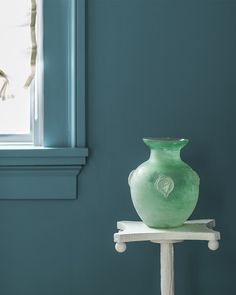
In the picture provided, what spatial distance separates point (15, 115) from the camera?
8.09ft

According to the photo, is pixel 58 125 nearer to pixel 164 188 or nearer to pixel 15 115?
pixel 15 115

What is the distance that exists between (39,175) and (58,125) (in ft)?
0.63

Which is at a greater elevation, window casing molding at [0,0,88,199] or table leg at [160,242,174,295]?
window casing molding at [0,0,88,199]

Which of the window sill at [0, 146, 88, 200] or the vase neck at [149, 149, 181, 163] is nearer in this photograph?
the vase neck at [149, 149, 181, 163]

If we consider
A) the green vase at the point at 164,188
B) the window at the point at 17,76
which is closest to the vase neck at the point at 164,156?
the green vase at the point at 164,188

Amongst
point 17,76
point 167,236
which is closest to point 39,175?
point 17,76

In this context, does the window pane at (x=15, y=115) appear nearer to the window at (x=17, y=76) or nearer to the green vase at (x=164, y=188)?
the window at (x=17, y=76)

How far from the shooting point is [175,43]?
2307mm

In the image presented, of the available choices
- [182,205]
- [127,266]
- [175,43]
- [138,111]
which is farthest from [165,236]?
[175,43]

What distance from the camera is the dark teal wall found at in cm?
230

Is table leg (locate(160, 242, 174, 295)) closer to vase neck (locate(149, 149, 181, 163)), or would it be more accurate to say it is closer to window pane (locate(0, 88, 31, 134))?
vase neck (locate(149, 149, 181, 163))

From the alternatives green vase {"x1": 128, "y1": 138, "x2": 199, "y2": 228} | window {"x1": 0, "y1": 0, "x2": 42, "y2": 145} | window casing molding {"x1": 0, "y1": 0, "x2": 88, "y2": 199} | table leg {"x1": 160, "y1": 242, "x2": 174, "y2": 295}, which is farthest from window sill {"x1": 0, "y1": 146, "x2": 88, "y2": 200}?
table leg {"x1": 160, "y1": 242, "x2": 174, "y2": 295}

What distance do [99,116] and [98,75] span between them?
0.48ft

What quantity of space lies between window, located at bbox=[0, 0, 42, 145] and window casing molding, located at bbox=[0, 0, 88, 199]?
0.12m
